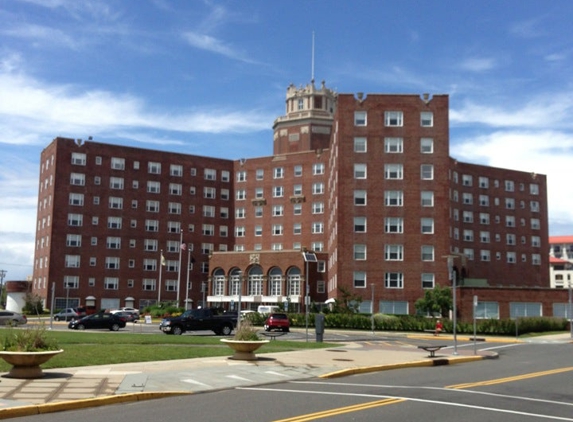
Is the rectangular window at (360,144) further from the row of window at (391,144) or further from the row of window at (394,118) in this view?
the row of window at (394,118)

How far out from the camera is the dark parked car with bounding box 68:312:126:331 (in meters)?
51.2

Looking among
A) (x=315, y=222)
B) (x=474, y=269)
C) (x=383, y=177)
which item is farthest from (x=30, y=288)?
(x=474, y=269)

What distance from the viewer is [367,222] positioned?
71.4 metres

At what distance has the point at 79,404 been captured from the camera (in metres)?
14.1

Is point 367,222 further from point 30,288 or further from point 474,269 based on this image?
point 30,288

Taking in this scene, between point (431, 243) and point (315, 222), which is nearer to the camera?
point (431, 243)

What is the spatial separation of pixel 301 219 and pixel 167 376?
7890 cm

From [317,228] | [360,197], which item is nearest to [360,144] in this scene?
[360,197]

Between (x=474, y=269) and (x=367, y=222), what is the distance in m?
36.4

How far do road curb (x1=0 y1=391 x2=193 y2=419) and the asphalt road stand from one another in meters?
0.26

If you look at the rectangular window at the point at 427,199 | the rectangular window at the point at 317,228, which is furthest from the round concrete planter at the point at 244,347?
the rectangular window at the point at 317,228

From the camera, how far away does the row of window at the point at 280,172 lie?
317ft

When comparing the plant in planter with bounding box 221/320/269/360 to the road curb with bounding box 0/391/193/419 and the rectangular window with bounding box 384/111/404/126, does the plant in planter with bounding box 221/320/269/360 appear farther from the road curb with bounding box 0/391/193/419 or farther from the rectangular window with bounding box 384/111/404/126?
the rectangular window with bounding box 384/111/404/126

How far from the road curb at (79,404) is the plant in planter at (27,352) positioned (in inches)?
127
